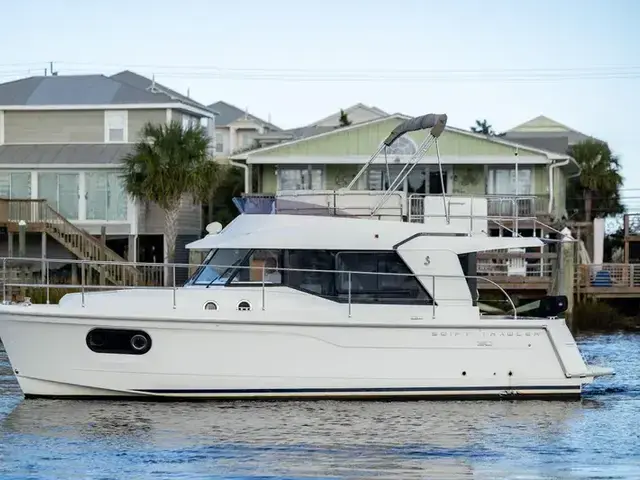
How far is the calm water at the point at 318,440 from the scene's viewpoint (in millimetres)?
15531


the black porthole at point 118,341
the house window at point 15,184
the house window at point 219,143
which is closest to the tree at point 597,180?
the house window at point 219,143

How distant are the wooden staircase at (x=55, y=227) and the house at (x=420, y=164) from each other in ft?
22.9

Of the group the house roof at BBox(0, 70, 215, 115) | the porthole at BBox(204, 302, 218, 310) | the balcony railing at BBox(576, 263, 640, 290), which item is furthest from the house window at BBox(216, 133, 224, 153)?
the porthole at BBox(204, 302, 218, 310)

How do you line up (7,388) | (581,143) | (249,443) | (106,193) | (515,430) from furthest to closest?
1. (581,143)
2. (106,193)
3. (7,388)
4. (515,430)
5. (249,443)

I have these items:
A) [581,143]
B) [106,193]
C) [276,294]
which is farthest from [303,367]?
[581,143]

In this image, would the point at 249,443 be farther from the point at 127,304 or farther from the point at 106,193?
the point at 106,193

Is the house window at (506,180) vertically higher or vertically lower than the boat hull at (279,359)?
higher

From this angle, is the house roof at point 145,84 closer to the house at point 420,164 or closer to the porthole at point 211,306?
the house at point 420,164

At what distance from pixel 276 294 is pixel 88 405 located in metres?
3.24

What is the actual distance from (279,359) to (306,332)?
58cm

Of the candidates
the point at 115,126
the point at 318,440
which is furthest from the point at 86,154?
the point at 318,440

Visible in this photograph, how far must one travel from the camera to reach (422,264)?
790 inches

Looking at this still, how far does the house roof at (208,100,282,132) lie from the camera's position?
227 ft

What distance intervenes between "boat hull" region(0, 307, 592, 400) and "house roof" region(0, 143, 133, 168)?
2604 cm
